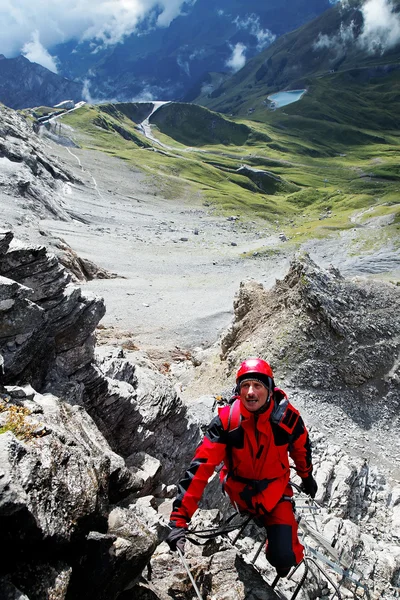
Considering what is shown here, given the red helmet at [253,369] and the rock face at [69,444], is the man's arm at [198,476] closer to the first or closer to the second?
the rock face at [69,444]

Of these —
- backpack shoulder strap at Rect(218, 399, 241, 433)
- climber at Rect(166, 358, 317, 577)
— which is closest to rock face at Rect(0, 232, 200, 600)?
climber at Rect(166, 358, 317, 577)

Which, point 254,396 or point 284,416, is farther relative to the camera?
point 284,416

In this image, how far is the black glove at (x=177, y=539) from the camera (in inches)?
296

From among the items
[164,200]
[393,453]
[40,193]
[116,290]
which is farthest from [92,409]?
[164,200]

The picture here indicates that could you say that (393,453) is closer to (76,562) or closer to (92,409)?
(92,409)

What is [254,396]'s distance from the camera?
8039mm

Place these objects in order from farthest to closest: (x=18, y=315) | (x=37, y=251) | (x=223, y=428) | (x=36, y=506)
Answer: (x=37, y=251), (x=18, y=315), (x=223, y=428), (x=36, y=506)

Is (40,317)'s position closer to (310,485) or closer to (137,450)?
(137,450)

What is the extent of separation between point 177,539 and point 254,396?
10.6 feet

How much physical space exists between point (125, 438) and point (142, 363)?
Answer: 12616mm

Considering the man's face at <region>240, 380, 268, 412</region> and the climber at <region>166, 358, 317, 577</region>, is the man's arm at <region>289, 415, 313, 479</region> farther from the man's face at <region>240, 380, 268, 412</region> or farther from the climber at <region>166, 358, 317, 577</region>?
the man's face at <region>240, 380, 268, 412</region>

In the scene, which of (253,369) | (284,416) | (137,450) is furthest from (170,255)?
(284,416)

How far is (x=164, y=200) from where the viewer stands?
432 feet

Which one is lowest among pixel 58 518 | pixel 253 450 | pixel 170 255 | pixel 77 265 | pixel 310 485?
pixel 170 255
